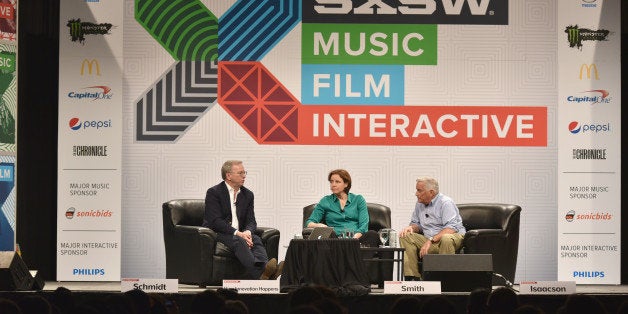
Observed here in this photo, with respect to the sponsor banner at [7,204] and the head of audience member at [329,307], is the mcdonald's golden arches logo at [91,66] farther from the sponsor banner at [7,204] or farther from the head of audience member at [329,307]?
the head of audience member at [329,307]

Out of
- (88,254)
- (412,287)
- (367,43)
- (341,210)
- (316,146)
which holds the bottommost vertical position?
(88,254)

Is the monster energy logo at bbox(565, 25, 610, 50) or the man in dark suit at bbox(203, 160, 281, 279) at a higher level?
the monster energy logo at bbox(565, 25, 610, 50)

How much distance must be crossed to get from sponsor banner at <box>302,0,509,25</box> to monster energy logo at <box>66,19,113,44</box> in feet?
6.20

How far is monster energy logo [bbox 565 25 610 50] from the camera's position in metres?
9.74

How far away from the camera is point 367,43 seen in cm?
980

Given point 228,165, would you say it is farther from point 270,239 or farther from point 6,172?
point 6,172

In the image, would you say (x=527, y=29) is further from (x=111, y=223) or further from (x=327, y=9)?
(x=111, y=223)

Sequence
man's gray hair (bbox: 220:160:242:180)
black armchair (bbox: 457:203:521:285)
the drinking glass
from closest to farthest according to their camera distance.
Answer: the drinking glass → black armchair (bbox: 457:203:521:285) → man's gray hair (bbox: 220:160:242:180)

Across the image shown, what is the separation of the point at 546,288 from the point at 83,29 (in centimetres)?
522

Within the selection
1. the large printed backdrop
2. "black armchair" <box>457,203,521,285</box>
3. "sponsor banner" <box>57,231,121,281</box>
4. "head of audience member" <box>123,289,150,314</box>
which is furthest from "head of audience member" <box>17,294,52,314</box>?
the large printed backdrop

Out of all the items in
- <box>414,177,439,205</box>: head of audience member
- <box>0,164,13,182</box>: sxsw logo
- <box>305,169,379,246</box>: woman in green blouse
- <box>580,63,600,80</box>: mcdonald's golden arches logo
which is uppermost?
<box>580,63,600,80</box>: mcdonald's golden arches logo

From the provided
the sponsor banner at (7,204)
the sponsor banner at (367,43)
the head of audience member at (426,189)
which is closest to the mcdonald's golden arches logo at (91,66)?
the sponsor banner at (7,204)

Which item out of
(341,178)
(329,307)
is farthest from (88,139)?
(329,307)

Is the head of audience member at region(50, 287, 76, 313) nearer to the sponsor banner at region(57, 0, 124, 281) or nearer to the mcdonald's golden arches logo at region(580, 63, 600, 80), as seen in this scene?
the sponsor banner at region(57, 0, 124, 281)
